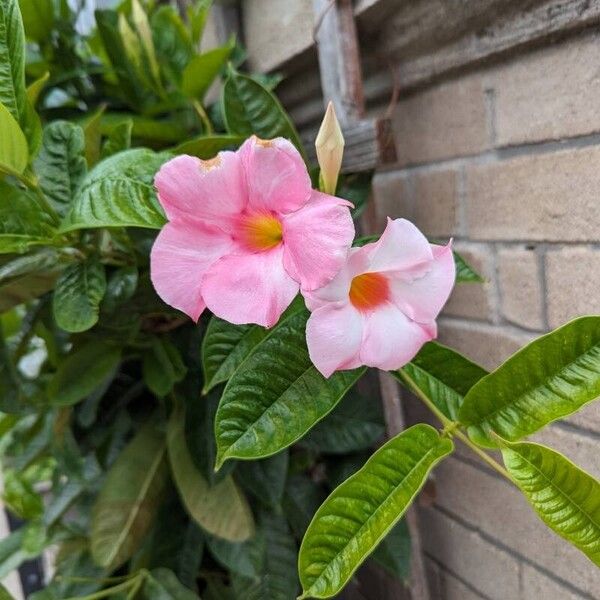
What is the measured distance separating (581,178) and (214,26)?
0.88 meters

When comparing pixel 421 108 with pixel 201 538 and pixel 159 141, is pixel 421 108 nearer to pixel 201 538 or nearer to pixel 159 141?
pixel 159 141

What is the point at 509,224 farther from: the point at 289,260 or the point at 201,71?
the point at 201,71

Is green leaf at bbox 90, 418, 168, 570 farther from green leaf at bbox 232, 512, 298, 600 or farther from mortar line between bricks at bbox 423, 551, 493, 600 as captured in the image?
mortar line between bricks at bbox 423, 551, 493, 600

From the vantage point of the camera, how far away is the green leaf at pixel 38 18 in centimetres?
94

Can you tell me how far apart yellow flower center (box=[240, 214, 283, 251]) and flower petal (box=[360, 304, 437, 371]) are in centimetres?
9

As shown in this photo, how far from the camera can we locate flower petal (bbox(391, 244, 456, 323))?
44 centimetres

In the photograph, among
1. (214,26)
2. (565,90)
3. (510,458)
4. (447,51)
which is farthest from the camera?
(214,26)

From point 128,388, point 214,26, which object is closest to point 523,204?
point 128,388

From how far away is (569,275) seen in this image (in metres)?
0.66

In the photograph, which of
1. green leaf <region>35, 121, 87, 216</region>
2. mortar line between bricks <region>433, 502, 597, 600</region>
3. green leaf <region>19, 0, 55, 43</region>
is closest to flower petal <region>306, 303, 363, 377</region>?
green leaf <region>35, 121, 87, 216</region>

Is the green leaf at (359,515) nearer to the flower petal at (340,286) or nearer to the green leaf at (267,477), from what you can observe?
the flower petal at (340,286)

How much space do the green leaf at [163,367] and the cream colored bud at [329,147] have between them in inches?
14.4

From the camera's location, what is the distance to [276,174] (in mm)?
421

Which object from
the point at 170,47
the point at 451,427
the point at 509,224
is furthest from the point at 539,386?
the point at 170,47
